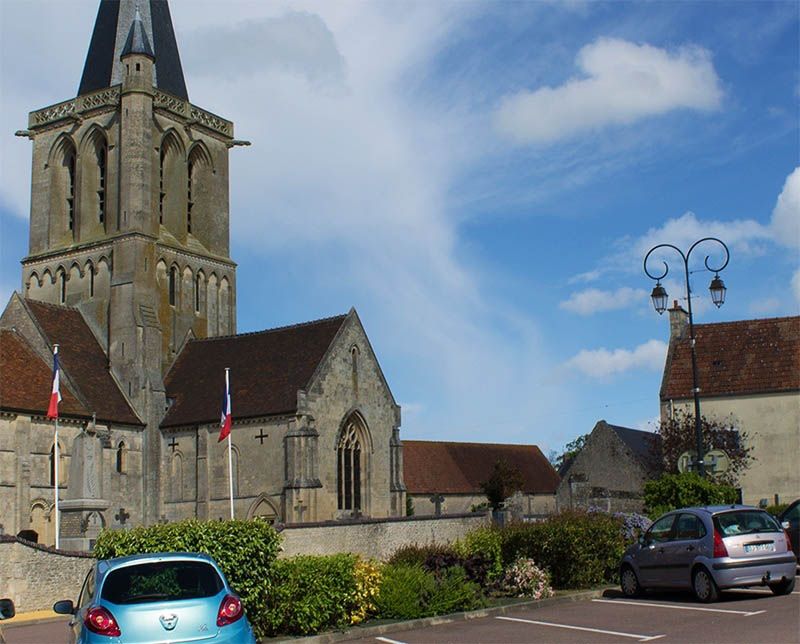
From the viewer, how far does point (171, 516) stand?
38188 millimetres

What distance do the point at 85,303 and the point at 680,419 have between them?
26468 millimetres

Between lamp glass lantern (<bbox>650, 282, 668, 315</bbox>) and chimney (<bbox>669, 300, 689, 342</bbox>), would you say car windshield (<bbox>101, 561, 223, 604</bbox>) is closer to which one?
lamp glass lantern (<bbox>650, 282, 668, 315</bbox>)

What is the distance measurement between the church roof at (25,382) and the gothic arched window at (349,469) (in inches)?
387

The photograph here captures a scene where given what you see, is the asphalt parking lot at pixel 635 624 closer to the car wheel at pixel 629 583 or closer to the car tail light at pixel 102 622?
the car wheel at pixel 629 583

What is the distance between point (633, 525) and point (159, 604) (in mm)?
12752

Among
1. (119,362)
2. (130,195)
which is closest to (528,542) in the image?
(119,362)

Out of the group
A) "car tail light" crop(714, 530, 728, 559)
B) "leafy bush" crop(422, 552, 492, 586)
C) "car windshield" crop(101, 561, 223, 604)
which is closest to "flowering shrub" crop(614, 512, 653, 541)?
"leafy bush" crop(422, 552, 492, 586)

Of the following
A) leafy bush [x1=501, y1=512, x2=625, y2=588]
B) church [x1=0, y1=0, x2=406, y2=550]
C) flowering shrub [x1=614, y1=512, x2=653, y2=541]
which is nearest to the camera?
leafy bush [x1=501, y1=512, x2=625, y2=588]

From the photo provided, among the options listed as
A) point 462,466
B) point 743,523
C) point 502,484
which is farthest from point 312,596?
point 462,466

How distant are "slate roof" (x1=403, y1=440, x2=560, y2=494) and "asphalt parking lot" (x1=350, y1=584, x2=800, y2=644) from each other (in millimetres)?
36179

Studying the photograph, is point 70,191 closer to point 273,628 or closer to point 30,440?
point 30,440

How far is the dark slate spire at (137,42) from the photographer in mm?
43188

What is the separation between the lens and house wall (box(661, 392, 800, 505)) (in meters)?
38.6

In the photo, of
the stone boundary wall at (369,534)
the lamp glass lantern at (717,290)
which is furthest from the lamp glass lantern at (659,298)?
the stone boundary wall at (369,534)
